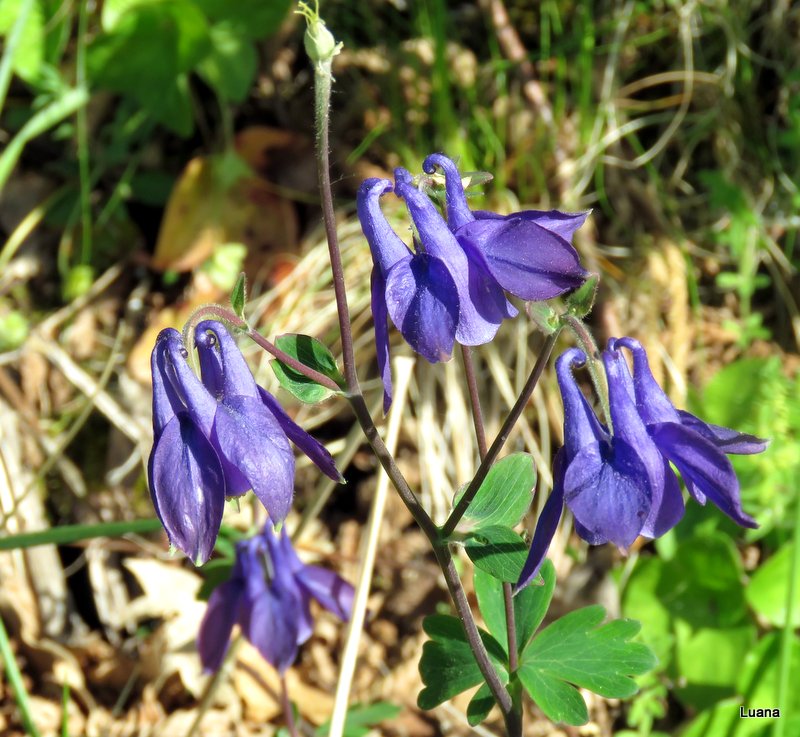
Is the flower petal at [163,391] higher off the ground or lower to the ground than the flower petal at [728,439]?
higher

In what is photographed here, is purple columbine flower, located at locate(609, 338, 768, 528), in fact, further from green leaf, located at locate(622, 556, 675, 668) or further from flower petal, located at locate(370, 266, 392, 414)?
green leaf, located at locate(622, 556, 675, 668)

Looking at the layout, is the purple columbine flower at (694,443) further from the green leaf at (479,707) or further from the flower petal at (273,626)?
the flower petal at (273,626)

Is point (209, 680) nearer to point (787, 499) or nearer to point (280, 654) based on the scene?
point (280, 654)

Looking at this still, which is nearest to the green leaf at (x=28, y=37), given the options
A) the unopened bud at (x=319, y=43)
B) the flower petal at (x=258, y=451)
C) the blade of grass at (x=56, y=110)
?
the blade of grass at (x=56, y=110)

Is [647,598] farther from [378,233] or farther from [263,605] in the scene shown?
[378,233]

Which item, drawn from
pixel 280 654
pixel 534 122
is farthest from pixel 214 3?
pixel 280 654

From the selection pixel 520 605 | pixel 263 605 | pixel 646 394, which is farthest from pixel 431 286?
pixel 263 605
